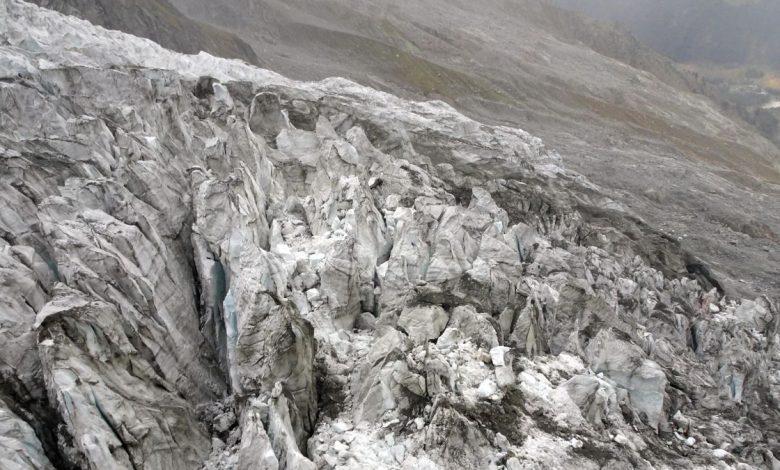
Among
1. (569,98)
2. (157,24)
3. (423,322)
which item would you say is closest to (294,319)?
(423,322)

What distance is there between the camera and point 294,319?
61.5 ft

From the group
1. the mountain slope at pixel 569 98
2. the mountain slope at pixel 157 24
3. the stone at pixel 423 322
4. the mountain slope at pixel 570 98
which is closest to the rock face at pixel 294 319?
the stone at pixel 423 322

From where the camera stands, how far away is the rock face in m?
14.4

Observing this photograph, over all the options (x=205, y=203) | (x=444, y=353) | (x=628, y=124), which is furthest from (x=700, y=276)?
(x=628, y=124)

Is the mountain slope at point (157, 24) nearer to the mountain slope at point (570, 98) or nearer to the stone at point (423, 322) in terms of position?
the mountain slope at point (570, 98)

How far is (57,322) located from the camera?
1366cm

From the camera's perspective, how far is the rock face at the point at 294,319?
14438 millimetres

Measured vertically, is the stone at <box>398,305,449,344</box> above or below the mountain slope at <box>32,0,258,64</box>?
above

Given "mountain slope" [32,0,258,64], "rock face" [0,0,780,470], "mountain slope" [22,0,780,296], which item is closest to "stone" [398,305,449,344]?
"rock face" [0,0,780,470]

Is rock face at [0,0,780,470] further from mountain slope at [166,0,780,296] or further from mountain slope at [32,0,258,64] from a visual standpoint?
mountain slope at [32,0,258,64]

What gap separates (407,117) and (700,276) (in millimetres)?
30322

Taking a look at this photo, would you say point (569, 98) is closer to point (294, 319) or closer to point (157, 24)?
point (157, 24)

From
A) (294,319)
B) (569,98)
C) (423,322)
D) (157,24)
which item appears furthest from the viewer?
(569,98)

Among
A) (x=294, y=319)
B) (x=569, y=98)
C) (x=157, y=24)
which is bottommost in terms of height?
(x=157, y=24)
